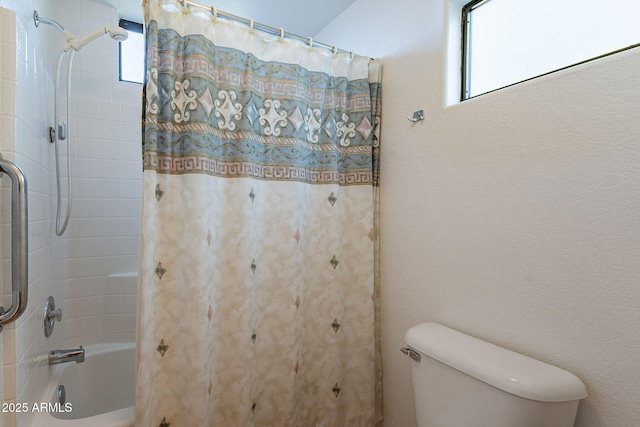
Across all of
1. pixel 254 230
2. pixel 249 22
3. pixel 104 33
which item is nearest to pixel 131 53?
pixel 104 33

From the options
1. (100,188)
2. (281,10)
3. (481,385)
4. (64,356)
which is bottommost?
(64,356)

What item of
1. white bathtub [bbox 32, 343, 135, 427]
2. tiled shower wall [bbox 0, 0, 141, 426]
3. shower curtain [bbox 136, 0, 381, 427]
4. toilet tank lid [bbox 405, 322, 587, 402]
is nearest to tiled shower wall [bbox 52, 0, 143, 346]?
tiled shower wall [bbox 0, 0, 141, 426]

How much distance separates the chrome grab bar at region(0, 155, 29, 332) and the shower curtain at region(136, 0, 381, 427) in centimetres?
32

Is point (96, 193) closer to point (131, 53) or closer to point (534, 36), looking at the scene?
point (131, 53)

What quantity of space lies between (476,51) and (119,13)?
6.84ft

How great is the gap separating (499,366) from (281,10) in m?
2.02

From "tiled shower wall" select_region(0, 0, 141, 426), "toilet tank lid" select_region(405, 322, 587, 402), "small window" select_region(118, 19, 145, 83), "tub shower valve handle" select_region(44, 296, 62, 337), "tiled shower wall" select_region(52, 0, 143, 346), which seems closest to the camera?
"toilet tank lid" select_region(405, 322, 587, 402)

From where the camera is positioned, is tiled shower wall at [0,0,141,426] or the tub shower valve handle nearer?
the tub shower valve handle

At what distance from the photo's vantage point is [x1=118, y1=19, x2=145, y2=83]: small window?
2.12 m

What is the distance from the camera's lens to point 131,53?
84.9 inches

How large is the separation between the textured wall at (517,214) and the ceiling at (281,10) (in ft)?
1.38

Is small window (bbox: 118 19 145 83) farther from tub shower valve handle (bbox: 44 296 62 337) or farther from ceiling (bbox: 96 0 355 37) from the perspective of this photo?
tub shower valve handle (bbox: 44 296 62 337)

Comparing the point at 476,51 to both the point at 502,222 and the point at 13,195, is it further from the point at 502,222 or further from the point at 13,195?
the point at 13,195

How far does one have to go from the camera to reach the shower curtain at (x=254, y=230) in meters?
1.20
